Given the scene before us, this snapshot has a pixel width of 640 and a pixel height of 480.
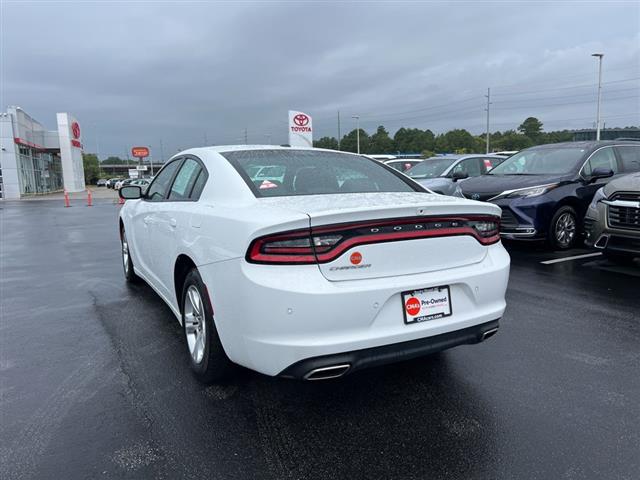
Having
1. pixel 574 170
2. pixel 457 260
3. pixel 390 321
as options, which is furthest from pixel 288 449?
pixel 574 170

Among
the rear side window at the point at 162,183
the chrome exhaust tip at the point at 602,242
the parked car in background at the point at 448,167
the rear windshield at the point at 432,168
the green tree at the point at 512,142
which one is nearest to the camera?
the rear side window at the point at 162,183

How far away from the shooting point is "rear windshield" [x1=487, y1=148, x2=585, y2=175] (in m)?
8.03

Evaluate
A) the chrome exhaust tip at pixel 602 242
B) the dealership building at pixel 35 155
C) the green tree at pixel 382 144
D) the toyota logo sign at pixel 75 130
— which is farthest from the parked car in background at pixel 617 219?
the green tree at pixel 382 144

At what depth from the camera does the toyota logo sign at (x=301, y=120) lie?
1902cm

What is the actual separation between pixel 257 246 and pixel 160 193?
2.40 meters

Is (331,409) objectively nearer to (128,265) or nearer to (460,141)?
(128,265)

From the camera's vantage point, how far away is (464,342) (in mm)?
2834

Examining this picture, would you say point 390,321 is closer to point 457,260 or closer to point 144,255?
point 457,260

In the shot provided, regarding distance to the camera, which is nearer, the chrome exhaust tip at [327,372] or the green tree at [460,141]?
the chrome exhaust tip at [327,372]

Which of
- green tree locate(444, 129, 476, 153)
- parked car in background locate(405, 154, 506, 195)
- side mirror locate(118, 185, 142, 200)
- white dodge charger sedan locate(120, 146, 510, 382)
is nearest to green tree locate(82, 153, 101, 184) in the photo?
green tree locate(444, 129, 476, 153)

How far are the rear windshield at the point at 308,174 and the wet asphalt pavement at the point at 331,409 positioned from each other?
1313mm

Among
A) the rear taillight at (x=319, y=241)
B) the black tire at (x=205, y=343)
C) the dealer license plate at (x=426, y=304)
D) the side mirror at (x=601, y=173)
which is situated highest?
the side mirror at (x=601, y=173)

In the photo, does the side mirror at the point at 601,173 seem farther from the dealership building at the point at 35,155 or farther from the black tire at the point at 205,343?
the dealership building at the point at 35,155

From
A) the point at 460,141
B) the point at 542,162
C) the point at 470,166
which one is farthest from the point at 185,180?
the point at 460,141
